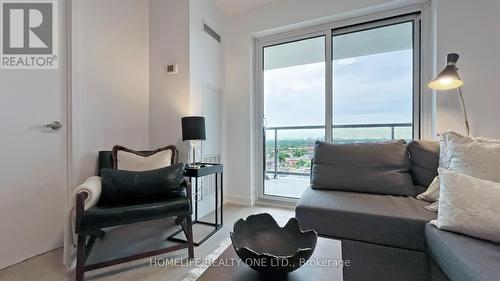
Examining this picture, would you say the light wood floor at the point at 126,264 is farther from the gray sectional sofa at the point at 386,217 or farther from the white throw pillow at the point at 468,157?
the white throw pillow at the point at 468,157

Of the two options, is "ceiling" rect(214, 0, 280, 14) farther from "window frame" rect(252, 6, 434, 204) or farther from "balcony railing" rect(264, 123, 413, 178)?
"balcony railing" rect(264, 123, 413, 178)

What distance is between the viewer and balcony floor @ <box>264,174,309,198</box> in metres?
3.09

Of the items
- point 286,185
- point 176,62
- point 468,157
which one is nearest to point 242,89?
point 176,62

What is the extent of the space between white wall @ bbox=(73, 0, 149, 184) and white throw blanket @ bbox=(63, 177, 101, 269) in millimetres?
576

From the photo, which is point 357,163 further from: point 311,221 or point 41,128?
point 41,128

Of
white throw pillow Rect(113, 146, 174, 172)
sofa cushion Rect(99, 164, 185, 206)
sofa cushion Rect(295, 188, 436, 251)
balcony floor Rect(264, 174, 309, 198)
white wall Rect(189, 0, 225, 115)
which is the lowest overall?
balcony floor Rect(264, 174, 309, 198)

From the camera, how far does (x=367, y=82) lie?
261 centimetres

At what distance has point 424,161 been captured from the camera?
1742 mm

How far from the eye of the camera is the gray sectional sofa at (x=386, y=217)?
3.26 feet

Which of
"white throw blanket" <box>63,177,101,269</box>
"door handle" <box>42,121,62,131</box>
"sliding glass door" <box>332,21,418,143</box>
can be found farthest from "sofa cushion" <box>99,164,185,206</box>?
"sliding glass door" <box>332,21,418,143</box>

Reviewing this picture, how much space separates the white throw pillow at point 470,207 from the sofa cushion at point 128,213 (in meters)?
1.59

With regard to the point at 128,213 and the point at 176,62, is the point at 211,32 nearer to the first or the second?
the point at 176,62

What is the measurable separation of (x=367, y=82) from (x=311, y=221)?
195 cm

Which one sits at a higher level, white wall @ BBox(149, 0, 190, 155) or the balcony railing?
white wall @ BBox(149, 0, 190, 155)
